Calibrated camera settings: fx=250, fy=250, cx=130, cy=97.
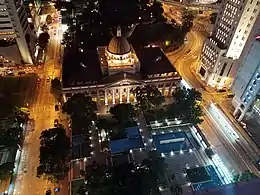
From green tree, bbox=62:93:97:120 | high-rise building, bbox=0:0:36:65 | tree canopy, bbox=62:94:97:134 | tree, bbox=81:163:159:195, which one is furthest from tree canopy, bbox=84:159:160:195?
high-rise building, bbox=0:0:36:65

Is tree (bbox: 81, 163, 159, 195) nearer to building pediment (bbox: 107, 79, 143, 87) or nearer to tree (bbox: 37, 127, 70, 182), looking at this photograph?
tree (bbox: 37, 127, 70, 182)

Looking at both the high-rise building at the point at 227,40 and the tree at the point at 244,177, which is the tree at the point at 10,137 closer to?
the tree at the point at 244,177

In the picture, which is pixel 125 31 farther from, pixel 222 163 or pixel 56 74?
pixel 222 163

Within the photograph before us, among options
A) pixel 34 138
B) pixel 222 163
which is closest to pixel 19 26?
pixel 34 138

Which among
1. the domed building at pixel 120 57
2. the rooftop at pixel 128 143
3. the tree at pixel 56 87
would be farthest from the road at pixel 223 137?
the tree at pixel 56 87

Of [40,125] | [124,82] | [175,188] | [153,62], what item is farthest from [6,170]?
[153,62]

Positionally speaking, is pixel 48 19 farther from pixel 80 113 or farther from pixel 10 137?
pixel 10 137
